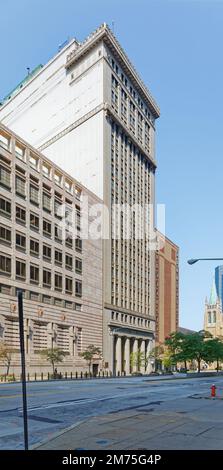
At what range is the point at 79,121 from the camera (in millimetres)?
117688

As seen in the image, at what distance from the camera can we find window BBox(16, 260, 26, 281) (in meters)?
73.6

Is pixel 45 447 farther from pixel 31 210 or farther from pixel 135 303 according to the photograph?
pixel 135 303

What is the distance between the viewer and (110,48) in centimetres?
11681

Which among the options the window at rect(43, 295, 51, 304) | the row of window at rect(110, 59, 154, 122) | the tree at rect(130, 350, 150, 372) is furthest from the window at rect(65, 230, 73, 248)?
the row of window at rect(110, 59, 154, 122)

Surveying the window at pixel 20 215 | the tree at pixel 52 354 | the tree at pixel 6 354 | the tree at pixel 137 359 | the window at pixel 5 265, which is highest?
the window at pixel 20 215

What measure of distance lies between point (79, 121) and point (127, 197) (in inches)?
851

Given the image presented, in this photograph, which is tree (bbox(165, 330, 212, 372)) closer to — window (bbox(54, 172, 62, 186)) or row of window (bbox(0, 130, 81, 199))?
row of window (bbox(0, 130, 81, 199))

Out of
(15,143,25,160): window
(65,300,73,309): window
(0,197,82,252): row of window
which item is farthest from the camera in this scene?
(65,300,73,309): window

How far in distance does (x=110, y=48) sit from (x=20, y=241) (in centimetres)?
6260

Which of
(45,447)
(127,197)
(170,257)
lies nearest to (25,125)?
(127,197)

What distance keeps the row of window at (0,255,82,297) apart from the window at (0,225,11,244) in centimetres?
239

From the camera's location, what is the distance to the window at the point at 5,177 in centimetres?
7156

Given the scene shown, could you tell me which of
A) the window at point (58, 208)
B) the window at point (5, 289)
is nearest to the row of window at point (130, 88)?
the window at point (58, 208)

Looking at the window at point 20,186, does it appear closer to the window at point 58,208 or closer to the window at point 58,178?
the window at point 58,208
